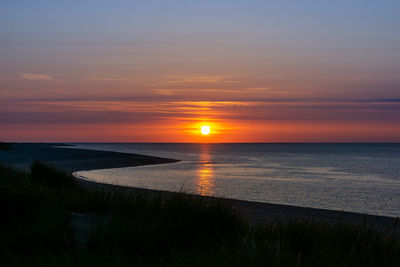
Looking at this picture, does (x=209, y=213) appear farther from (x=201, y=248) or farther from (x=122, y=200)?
(x=122, y=200)

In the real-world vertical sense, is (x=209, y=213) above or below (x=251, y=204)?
above

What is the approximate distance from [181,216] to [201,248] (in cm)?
132

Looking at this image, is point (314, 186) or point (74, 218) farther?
point (314, 186)

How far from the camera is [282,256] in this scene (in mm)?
5617

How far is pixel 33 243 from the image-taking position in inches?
270

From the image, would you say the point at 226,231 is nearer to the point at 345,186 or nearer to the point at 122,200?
the point at 122,200

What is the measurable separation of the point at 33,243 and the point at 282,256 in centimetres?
389

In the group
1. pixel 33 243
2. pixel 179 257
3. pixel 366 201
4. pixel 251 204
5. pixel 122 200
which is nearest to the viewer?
pixel 179 257

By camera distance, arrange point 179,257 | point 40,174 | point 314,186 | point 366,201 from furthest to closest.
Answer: point 314,186 → point 366,201 → point 40,174 → point 179,257

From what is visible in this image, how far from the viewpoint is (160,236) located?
7.29 m

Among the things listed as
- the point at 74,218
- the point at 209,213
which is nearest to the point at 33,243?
the point at 74,218

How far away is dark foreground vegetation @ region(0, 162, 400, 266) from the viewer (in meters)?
5.84

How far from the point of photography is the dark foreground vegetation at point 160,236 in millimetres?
5844

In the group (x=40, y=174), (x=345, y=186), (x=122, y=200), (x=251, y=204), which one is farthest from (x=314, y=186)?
(x=122, y=200)
